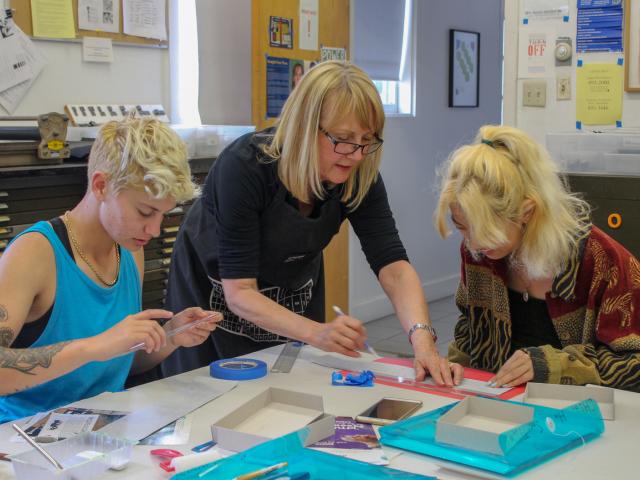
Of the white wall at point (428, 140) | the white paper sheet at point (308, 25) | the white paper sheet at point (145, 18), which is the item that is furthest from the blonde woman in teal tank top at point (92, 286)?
the white wall at point (428, 140)

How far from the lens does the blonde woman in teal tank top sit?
63.2 inches

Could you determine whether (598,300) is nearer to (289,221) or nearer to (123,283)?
(289,221)

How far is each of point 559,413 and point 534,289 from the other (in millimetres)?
547

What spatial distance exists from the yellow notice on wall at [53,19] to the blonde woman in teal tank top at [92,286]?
175cm

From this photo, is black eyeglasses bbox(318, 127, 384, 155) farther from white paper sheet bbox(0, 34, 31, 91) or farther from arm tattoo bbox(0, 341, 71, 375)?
white paper sheet bbox(0, 34, 31, 91)

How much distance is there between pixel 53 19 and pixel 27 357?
7.20ft

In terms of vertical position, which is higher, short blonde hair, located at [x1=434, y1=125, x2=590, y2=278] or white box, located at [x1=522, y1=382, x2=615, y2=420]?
short blonde hair, located at [x1=434, y1=125, x2=590, y2=278]

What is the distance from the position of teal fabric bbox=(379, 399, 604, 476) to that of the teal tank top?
69 cm

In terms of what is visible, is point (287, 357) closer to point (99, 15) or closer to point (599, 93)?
point (599, 93)

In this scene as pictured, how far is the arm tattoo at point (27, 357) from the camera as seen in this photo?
5.19ft

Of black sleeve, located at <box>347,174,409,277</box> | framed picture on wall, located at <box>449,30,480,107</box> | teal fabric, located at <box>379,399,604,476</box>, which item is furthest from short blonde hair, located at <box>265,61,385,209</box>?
framed picture on wall, located at <box>449,30,480,107</box>

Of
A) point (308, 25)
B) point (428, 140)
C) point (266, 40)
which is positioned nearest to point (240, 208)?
point (266, 40)

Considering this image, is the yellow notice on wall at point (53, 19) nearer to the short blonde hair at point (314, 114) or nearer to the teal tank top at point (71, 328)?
the short blonde hair at point (314, 114)

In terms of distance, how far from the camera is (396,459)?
1.43 meters
